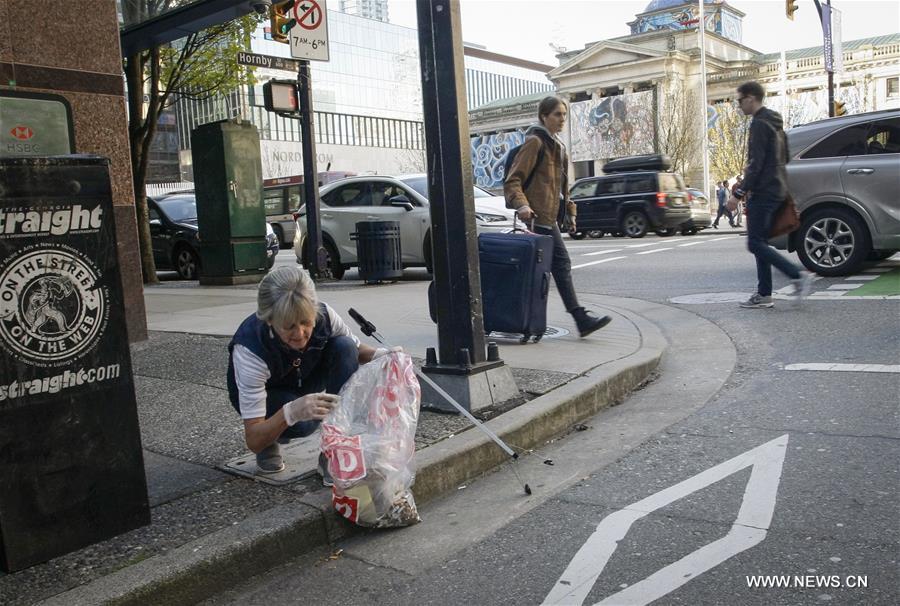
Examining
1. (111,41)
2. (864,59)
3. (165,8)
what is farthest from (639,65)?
(111,41)

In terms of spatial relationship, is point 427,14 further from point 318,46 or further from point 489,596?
point 318,46

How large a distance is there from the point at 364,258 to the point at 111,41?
512cm

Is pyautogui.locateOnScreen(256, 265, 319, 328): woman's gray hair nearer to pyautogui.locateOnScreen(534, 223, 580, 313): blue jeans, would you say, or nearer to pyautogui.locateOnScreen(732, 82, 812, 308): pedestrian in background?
pyautogui.locateOnScreen(534, 223, 580, 313): blue jeans

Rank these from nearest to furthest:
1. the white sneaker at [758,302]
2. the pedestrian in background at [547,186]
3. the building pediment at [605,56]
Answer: the pedestrian in background at [547,186] < the white sneaker at [758,302] < the building pediment at [605,56]

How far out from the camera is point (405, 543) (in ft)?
10.6

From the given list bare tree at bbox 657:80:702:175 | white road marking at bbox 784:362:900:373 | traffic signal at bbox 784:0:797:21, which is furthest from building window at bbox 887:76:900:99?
white road marking at bbox 784:362:900:373

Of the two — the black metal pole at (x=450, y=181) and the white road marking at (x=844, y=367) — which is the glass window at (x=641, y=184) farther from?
the black metal pole at (x=450, y=181)

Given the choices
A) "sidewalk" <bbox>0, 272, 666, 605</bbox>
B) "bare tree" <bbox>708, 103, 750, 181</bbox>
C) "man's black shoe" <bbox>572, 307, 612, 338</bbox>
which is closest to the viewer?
"sidewalk" <bbox>0, 272, 666, 605</bbox>

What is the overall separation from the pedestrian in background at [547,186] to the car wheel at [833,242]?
13.5 feet

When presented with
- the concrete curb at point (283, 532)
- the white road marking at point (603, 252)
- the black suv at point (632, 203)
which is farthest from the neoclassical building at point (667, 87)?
the concrete curb at point (283, 532)

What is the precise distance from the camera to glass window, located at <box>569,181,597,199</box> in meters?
25.1

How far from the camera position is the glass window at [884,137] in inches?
363

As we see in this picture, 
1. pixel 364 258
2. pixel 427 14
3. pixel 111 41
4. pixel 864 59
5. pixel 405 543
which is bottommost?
pixel 405 543

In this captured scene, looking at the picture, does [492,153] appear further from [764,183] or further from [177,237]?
[764,183]
